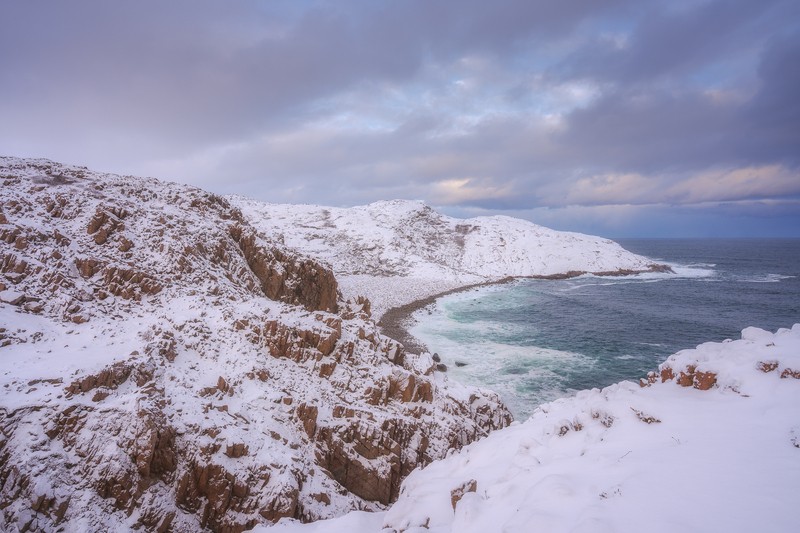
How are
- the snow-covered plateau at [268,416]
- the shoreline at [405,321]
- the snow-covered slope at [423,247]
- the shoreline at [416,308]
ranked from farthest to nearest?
the snow-covered slope at [423,247]
the shoreline at [416,308]
the shoreline at [405,321]
the snow-covered plateau at [268,416]

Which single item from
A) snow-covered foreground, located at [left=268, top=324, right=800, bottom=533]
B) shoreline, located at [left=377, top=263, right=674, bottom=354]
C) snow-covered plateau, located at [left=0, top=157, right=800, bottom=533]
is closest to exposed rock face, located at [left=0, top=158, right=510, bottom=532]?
snow-covered plateau, located at [left=0, top=157, right=800, bottom=533]

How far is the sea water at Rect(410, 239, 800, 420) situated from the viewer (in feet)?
99.9

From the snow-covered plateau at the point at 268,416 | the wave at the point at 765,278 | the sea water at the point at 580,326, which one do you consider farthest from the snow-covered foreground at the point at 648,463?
the wave at the point at 765,278

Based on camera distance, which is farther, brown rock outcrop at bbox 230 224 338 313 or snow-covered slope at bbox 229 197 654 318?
snow-covered slope at bbox 229 197 654 318

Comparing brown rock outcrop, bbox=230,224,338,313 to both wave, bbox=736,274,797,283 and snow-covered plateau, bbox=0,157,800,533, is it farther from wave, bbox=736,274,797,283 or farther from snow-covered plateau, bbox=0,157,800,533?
wave, bbox=736,274,797,283

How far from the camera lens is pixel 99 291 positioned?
55.4 feet

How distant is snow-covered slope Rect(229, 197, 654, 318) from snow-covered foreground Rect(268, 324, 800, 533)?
4961 cm

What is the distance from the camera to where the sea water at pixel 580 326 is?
3044 centimetres

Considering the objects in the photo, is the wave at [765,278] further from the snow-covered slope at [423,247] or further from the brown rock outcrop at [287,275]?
the brown rock outcrop at [287,275]

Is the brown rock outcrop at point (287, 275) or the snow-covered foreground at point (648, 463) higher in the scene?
the brown rock outcrop at point (287, 275)

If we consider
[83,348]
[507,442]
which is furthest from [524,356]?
[83,348]

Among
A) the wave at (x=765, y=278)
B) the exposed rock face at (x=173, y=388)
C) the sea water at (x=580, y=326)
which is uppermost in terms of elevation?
the exposed rock face at (x=173, y=388)

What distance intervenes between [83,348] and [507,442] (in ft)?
52.5

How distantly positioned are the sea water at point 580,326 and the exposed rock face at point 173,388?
41.2 feet
